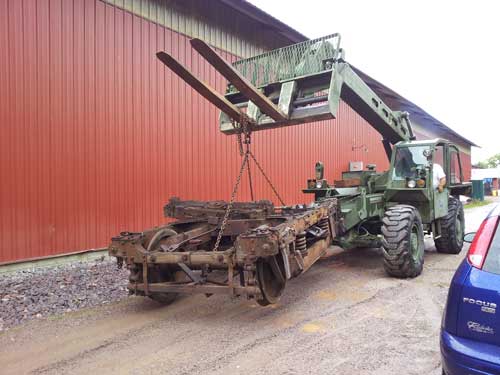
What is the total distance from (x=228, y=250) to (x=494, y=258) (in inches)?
98.3

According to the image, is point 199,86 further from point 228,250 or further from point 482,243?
point 482,243

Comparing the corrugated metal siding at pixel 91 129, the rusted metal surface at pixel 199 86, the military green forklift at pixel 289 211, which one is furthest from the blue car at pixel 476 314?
the corrugated metal siding at pixel 91 129

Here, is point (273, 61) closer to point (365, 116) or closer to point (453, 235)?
point (365, 116)

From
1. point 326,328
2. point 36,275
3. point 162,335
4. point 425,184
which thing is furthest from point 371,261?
point 36,275

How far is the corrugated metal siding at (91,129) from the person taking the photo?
6.89m

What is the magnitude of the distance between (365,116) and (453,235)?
3106 millimetres

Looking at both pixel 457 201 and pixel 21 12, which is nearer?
pixel 21 12

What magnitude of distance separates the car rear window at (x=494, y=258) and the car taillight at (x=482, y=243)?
22mm

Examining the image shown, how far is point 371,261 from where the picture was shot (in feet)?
25.6

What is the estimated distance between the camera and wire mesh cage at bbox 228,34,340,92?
5.90 metres

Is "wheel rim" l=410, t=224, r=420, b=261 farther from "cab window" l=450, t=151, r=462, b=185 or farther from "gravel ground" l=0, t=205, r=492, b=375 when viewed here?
"cab window" l=450, t=151, r=462, b=185

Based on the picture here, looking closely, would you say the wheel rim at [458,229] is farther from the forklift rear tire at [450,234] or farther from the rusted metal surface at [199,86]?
the rusted metal surface at [199,86]

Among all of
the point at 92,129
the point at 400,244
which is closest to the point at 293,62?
the point at 400,244

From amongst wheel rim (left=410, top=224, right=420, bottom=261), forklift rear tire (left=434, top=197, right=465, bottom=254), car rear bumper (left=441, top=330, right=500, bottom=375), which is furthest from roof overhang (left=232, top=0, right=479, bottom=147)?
car rear bumper (left=441, top=330, right=500, bottom=375)
